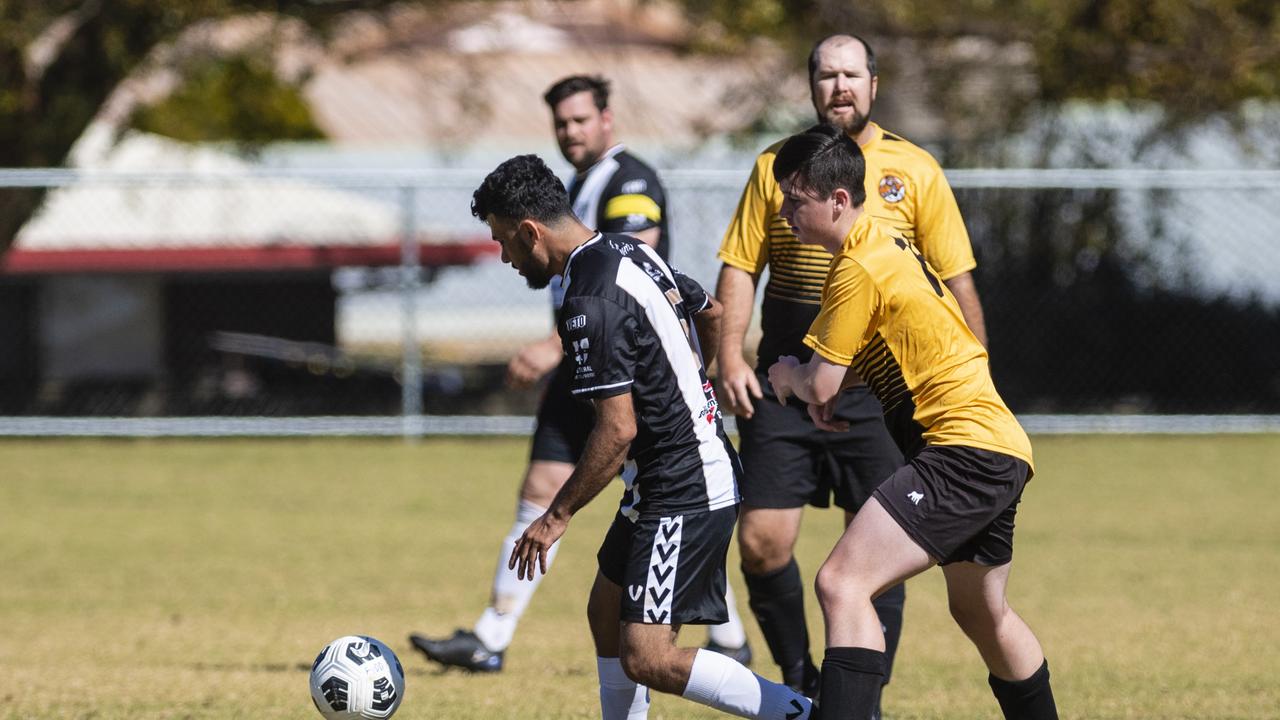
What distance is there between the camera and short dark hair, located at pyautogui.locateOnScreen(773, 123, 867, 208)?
4.38 metres

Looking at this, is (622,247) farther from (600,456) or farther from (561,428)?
(561,428)

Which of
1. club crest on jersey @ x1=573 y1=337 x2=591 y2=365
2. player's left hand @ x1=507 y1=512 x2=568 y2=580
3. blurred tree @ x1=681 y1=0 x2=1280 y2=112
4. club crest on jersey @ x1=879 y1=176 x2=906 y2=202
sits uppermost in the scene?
blurred tree @ x1=681 y1=0 x2=1280 y2=112

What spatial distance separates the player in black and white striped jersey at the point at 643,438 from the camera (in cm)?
427

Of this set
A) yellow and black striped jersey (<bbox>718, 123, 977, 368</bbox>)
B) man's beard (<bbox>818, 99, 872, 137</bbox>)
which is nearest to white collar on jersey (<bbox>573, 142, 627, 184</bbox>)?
yellow and black striped jersey (<bbox>718, 123, 977, 368</bbox>)

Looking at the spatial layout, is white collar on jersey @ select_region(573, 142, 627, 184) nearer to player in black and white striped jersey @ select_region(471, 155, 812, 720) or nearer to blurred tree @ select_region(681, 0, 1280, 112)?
player in black and white striped jersey @ select_region(471, 155, 812, 720)

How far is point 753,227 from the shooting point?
5.63 metres

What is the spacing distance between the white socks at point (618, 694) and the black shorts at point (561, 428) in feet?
6.04

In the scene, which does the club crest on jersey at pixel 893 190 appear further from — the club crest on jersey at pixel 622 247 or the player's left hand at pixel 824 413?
the club crest on jersey at pixel 622 247

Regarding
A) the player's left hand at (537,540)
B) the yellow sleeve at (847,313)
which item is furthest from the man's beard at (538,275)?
the yellow sleeve at (847,313)

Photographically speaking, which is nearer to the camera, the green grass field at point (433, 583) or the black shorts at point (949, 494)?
the black shorts at point (949, 494)

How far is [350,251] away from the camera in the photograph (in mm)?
17719

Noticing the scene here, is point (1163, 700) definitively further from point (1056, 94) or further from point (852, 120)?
point (1056, 94)

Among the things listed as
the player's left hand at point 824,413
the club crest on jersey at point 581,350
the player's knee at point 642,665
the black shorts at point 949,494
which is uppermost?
the club crest on jersey at point 581,350

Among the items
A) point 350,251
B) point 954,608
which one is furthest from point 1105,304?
point 954,608
